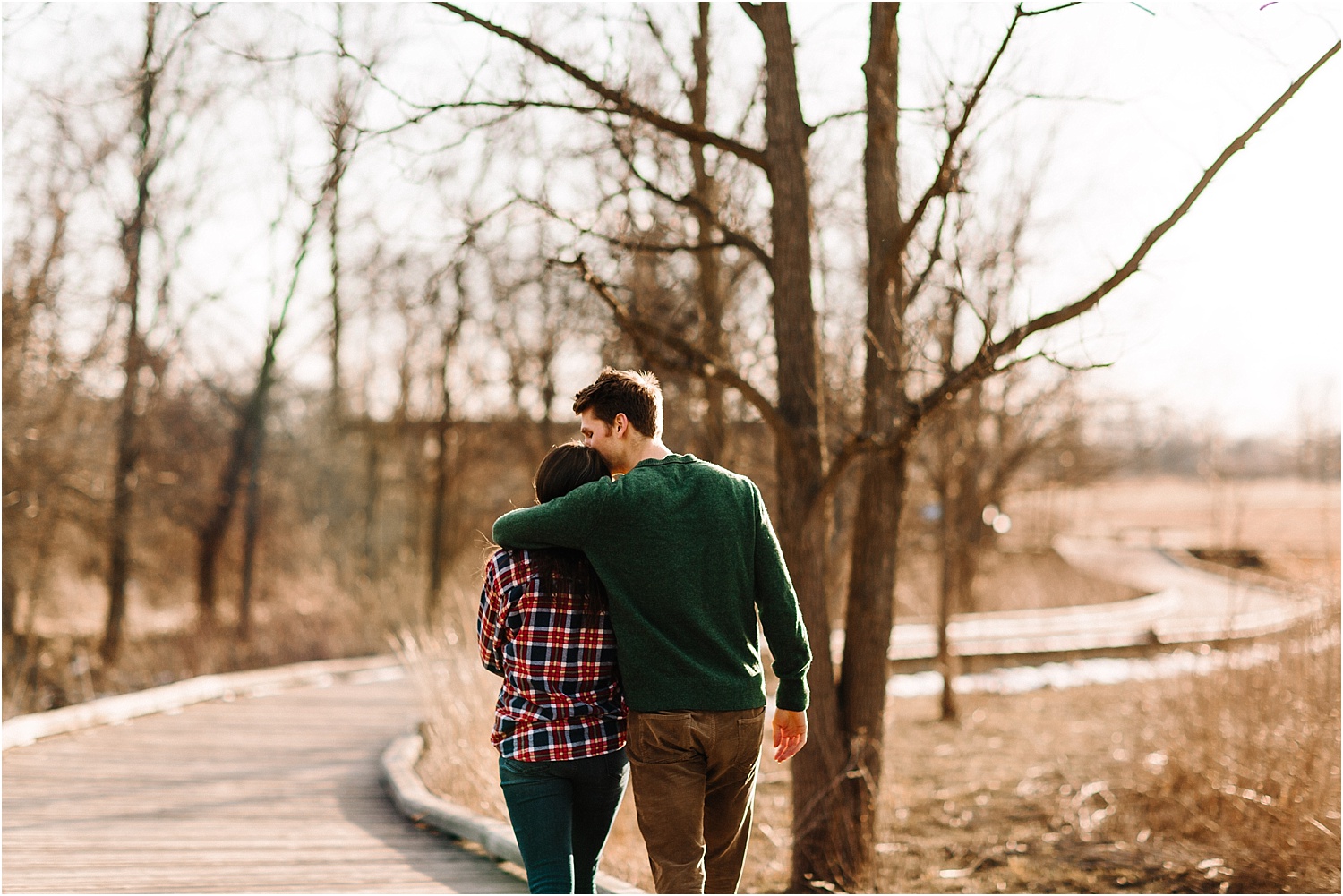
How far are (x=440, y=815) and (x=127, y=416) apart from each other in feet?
38.8

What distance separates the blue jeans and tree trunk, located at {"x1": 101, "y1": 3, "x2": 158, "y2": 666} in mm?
13776

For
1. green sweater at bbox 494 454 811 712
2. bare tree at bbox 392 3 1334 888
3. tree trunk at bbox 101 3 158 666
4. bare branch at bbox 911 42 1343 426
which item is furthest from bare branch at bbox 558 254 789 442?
tree trunk at bbox 101 3 158 666

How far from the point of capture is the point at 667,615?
2896 millimetres

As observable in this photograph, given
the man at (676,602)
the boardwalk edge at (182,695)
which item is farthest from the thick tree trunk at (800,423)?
the boardwalk edge at (182,695)

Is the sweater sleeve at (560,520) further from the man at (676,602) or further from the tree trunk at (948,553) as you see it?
the tree trunk at (948,553)

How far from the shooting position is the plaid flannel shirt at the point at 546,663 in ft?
9.50

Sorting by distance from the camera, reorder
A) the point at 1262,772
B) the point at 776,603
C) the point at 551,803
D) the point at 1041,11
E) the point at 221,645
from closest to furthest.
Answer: the point at 551,803 → the point at 776,603 → the point at 1041,11 → the point at 1262,772 → the point at 221,645

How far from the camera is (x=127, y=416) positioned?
615 inches

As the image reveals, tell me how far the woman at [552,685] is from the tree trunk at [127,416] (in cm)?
1375

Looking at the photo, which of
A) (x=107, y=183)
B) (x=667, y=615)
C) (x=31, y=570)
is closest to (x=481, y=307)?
(x=107, y=183)

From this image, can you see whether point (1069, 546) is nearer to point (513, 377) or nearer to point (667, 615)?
point (513, 377)

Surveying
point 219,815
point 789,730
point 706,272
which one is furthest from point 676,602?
point 706,272

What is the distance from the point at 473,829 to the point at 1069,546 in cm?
3564

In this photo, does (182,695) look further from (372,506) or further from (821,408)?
(372,506)
